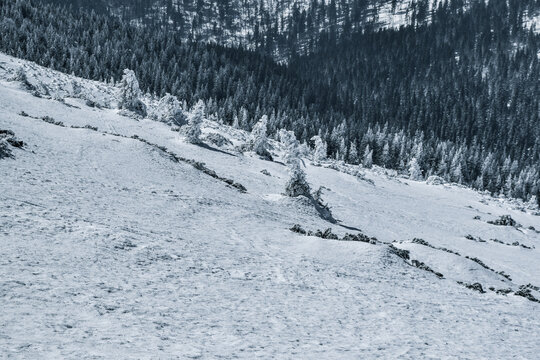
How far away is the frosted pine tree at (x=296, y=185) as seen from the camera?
30.6 meters

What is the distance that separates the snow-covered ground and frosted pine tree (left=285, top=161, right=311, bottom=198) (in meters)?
2.01

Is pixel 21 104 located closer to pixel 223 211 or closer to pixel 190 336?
pixel 223 211

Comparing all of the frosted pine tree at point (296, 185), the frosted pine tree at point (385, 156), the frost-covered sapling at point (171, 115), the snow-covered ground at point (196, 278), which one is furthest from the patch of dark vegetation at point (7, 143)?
the frosted pine tree at point (385, 156)

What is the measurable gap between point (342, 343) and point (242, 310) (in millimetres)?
2442

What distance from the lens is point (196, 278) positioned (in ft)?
41.5

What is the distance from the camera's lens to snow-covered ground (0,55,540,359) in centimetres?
905

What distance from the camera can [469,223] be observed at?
141 ft

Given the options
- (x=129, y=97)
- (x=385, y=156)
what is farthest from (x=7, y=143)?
(x=385, y=156)

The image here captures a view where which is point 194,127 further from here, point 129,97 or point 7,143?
point 7,143

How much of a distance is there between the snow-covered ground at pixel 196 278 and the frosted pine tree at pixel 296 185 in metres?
2.01

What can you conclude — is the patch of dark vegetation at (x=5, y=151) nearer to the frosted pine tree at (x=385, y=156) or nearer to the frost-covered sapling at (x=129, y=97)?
the frost-covered sapling at (x=129, y=97)

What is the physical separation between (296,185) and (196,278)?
61.0 feet

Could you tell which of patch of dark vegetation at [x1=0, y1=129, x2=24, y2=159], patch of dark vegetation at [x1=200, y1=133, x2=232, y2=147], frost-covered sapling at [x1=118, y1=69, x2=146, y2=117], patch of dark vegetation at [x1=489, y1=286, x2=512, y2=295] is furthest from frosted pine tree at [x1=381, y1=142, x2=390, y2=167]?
patch of dark vegetation at [x1=0, y1=129, x2=24, y2=159]

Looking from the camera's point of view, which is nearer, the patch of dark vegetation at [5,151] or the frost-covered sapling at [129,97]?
the patch of dark vegetation at [5,151]
